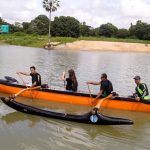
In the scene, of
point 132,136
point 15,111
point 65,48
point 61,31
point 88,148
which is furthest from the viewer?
point 61,31

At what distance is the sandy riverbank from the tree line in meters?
15.4

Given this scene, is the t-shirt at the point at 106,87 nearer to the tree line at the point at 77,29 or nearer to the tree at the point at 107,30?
the tree line at the point at 77,29

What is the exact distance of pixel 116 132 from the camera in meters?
10.5

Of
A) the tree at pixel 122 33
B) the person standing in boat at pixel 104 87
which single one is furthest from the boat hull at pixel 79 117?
the tree at pixel 122 33

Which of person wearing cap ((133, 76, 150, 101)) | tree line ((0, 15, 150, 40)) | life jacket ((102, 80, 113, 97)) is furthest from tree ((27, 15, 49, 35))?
person wearing cap ((133, 76, 150, 101))

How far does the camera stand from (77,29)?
84.0 meters

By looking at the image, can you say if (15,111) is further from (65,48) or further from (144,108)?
(65,48)

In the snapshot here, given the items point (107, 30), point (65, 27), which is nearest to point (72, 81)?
point (65, 27)

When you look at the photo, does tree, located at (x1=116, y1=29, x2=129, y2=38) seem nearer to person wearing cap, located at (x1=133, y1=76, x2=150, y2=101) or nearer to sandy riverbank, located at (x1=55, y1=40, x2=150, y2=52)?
sandy riverbank, located at (x1=55, y1=40, x2=150, y2=52)

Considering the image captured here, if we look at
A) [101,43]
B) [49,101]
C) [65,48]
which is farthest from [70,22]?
[49,101]

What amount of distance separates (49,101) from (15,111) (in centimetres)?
213

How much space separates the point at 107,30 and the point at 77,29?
17.2 metres

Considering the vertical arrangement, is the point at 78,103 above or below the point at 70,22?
below

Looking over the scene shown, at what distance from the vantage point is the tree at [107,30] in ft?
322
